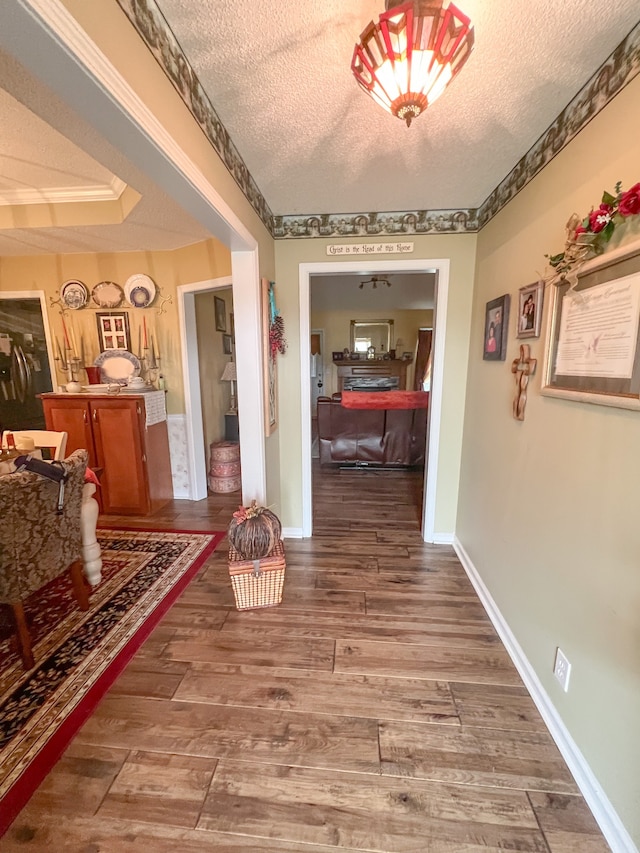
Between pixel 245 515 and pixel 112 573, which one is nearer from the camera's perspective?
pixel 245 515

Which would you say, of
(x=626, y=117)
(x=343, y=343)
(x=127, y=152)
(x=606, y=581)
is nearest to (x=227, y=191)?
(x=127, y=152)

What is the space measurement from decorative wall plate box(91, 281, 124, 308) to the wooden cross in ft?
11.0

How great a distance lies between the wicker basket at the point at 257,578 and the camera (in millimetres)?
1865

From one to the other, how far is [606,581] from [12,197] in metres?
3.93

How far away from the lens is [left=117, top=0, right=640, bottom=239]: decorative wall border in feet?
3.34

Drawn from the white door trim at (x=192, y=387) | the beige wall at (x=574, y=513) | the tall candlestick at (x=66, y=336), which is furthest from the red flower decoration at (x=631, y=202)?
the tall candlestick at (x=66, y=336)

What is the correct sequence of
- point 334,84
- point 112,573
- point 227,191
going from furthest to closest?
point 112,573 → point 227,191 → point 334,84

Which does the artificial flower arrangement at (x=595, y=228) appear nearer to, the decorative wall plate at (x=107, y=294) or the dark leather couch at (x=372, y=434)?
the dark leather couch at (x=372, y=434)

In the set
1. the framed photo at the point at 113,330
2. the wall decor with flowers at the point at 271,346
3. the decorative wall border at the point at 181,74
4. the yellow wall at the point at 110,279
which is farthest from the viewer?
the framed photo at the point at 113,330

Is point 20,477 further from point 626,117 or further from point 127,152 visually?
point 626,117

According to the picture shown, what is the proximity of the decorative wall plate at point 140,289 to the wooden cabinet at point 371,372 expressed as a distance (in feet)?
16.1

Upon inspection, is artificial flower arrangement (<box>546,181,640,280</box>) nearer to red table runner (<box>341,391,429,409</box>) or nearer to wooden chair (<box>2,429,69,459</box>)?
red table runner (<box>341,391,429,409</box>)

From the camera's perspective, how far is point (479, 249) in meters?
2.24

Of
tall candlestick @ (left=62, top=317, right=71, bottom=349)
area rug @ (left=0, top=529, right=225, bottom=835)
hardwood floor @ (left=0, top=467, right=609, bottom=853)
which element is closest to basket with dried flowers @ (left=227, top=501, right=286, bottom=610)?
hardwood floor @ (left=0, top=467, right=609, bottom=853)
